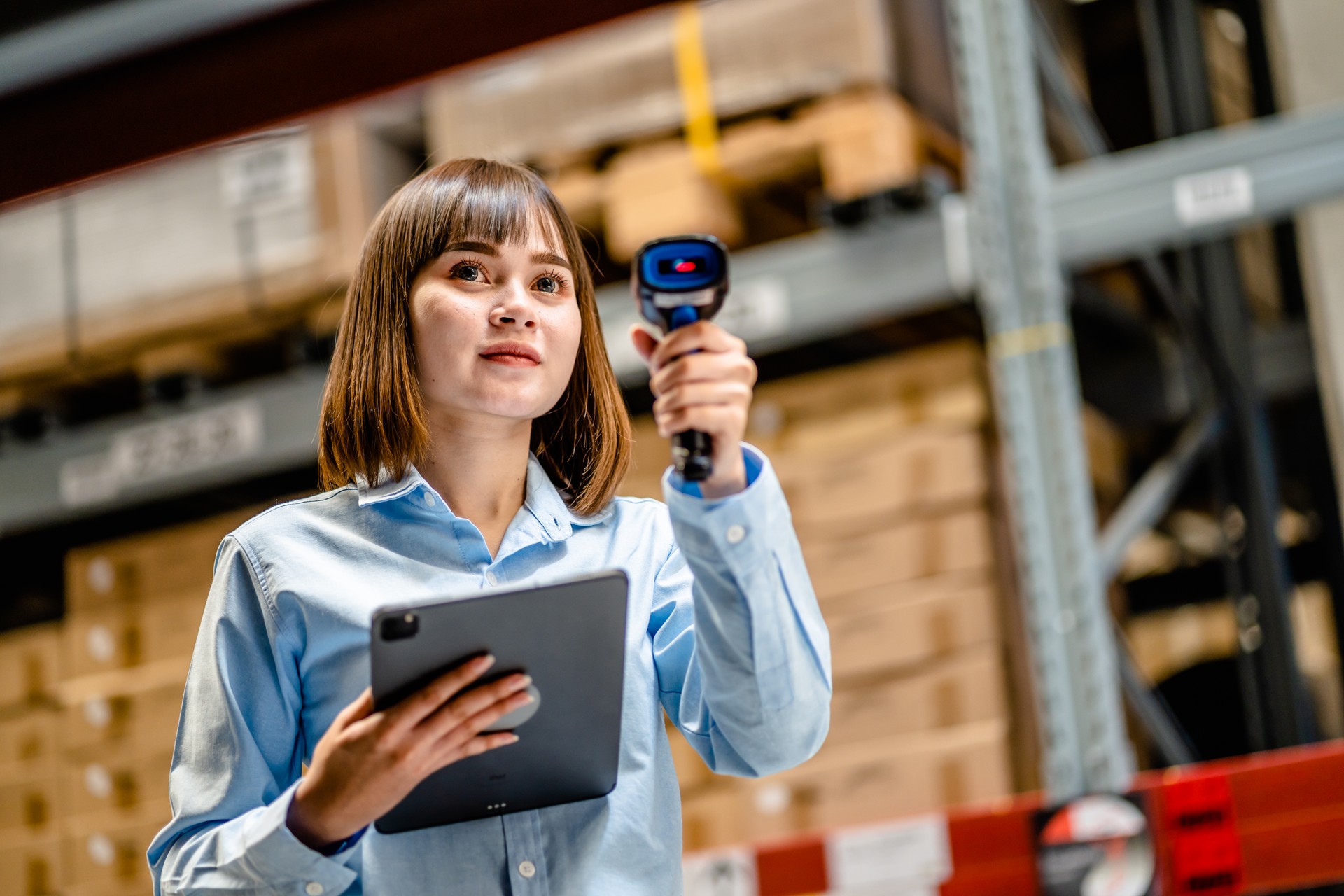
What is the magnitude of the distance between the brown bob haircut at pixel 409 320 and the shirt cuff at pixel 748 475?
281 millimetres

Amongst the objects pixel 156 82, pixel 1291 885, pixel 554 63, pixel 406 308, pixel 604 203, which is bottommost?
pixel 1291 885

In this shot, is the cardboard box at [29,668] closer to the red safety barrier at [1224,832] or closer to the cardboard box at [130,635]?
the cardboard box at [130,635]

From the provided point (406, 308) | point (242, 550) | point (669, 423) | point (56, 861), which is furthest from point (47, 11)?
point (56, 861)

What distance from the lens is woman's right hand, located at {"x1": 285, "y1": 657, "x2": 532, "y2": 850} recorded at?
1103 mm

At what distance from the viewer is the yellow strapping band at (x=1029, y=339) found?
10.6 ft

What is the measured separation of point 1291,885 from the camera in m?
Answer: 2.80

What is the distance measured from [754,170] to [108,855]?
261cm

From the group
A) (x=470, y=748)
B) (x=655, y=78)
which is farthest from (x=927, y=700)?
(x=470, y=748)

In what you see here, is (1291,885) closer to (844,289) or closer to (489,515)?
(844,289)

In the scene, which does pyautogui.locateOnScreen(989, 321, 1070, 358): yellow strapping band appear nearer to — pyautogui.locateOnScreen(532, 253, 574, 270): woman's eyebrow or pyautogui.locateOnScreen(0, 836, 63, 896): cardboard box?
pyautogui.locateOnScreen(532, 253, 574, 270): woman's eyebrow

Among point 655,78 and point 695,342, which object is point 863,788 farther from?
point 695,342

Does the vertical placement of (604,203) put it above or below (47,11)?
above

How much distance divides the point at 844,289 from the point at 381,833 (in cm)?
255

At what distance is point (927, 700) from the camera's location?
11.3 ft
